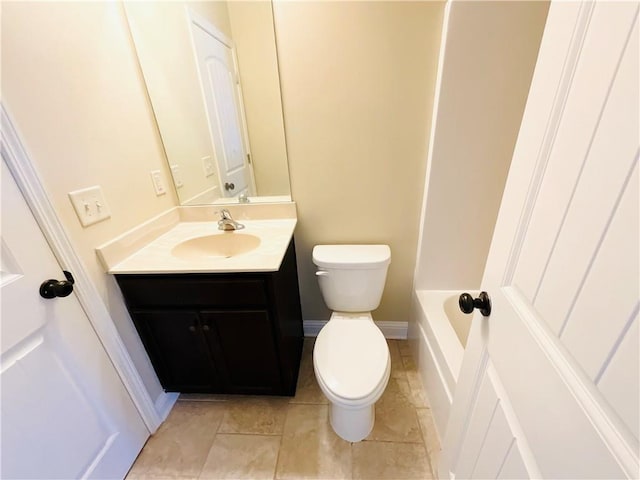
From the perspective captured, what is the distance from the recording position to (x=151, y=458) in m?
1.20

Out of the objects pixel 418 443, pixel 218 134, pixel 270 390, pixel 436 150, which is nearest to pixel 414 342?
pixel 418 443

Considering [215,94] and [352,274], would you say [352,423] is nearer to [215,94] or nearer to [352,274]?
[352,274]

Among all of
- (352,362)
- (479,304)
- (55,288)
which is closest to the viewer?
(479,304)

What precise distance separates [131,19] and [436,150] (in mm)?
1494

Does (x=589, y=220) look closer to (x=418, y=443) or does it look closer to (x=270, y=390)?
(x=418, y=443)

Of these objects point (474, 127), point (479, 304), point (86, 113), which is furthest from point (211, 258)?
point (474, 127)

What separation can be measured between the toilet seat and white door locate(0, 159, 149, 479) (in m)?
0.85

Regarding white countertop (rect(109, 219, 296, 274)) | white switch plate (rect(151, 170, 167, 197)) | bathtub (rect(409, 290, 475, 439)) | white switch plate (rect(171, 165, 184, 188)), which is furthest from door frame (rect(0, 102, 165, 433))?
bathtub (rect(409, 290, 475, 439))

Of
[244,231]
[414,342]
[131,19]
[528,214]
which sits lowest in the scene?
[414,342]

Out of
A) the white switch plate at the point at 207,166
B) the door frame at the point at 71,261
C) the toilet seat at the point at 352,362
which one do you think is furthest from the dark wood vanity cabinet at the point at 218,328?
the white switch plate at the point at 207,166

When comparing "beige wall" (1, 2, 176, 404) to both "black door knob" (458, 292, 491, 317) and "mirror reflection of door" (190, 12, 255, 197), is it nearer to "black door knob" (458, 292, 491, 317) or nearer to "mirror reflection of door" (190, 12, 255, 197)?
"mirror reflection of door" (190, 12, 255, 197)

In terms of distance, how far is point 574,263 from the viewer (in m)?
0.40

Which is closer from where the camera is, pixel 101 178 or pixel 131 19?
pixel 101 178

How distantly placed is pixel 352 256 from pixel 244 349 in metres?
0.69
